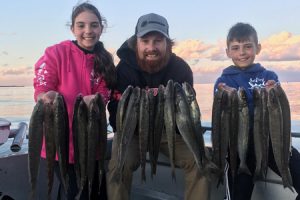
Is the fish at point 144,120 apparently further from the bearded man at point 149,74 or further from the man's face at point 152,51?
the man's face at point 152,51

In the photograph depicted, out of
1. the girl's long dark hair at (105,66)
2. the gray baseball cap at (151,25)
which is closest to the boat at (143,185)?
the girl's long dark hair at (105,66)

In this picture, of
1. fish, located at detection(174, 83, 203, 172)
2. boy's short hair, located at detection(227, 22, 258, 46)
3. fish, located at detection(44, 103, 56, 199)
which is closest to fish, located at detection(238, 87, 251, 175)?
fish, located at detection(174, 83, 203, 172)

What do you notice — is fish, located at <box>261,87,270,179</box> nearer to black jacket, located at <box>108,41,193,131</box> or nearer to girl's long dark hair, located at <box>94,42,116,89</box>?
black jacket, located at <box>108,41,193,131</box>

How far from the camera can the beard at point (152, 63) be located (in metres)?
4.71

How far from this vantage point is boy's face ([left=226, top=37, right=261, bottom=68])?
15.7ft

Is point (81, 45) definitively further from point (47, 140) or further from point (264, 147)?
point (264, 147)

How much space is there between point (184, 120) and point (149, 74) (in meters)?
1.20

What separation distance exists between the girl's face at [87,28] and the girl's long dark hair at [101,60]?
0.06 m

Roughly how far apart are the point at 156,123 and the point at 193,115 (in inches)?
14.1

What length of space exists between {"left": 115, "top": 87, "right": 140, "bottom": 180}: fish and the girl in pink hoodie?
0.64m

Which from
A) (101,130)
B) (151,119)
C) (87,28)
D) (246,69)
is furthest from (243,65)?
(101,130)

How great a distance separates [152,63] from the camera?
470 centimetres

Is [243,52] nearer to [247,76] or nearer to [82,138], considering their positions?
[247,76]

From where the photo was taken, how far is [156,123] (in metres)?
3.87
